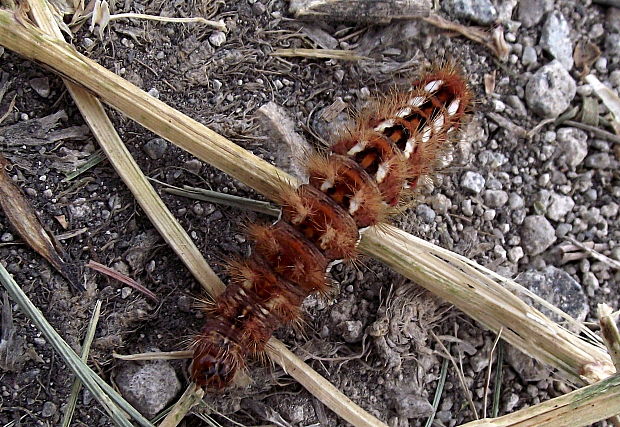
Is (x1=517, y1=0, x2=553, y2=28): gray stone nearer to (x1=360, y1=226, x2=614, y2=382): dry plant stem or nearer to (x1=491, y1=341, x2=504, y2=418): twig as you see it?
(x1=360, y1=226, x2=614, y2=382): dry plant stem

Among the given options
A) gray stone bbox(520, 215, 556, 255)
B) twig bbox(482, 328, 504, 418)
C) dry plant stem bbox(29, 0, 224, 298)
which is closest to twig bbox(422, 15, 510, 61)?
gray stone bbox(520, 215, 556, 255)

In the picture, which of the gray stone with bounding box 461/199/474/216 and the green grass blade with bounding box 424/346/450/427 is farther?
the gray stone with bounding box 461/199/474/216

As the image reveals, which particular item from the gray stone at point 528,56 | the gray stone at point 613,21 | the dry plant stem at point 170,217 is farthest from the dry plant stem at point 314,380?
the gray stone at point 613,21

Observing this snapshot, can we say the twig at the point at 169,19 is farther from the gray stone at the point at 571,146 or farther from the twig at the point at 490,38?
the gray stone at the point at 571,146

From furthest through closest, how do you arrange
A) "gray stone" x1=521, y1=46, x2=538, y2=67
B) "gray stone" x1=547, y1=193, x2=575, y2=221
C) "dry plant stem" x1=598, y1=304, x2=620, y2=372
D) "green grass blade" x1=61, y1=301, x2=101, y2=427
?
1. "gray stone" x1=521, y1=46, x2=538, y2=67
2. "gray stone" x1=547, y1=193, x2=575, y2=221
3. "green grass blade" x1=61, y1=301, x2=101, y2=427
4. "dry plant stem" x1=598, y1=304, x2=620, y2=372

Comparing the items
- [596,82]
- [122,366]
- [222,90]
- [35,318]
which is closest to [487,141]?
[596,82]

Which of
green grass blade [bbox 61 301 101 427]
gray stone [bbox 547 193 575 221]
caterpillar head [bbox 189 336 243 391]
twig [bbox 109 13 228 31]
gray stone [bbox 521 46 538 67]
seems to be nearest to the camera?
caterpillar head [bbox 189 336 243 391]

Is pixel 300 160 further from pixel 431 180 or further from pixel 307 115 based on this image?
pixel 431 180
